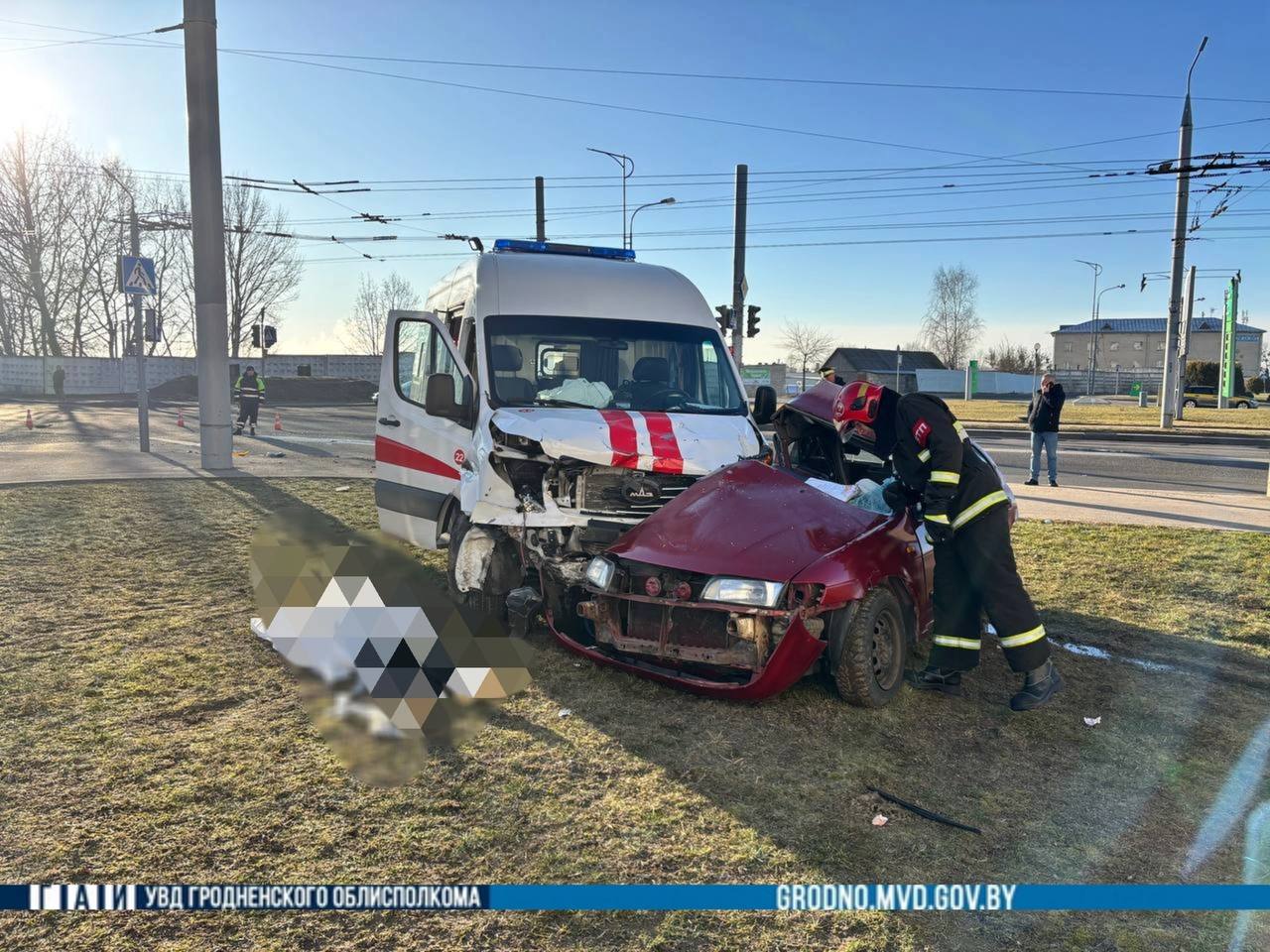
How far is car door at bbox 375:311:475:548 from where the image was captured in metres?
6.66

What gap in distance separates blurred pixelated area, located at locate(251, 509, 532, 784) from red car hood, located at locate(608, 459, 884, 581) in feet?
3.64

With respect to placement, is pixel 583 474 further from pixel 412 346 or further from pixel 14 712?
pixel 14 712

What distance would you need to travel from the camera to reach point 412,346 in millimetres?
7594

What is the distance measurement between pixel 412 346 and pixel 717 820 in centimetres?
517

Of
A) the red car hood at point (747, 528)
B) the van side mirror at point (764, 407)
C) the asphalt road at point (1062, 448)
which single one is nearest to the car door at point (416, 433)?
the red car hood at point (747, 528)

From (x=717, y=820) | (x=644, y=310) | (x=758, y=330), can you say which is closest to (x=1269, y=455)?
(x=758, y=330)

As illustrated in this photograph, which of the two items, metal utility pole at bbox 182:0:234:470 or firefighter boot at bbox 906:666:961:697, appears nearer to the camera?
firefighter boot at bbox 906:666:961:697

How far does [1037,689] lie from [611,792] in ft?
7.95

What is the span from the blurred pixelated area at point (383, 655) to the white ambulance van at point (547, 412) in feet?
1.33

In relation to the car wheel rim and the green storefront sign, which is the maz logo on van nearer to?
the car wheel rim

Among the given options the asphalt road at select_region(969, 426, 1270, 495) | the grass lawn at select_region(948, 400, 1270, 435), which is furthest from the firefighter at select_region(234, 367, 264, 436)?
the grass lawn at select_region(948, 400, 1270, 435)

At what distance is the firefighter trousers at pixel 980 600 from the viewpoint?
4773 mm

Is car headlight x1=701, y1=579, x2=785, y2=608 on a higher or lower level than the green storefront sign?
lower

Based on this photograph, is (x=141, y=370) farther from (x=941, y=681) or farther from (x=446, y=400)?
(x=941, y=681)
